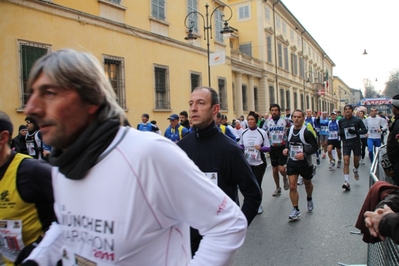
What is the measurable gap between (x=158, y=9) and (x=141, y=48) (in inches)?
105

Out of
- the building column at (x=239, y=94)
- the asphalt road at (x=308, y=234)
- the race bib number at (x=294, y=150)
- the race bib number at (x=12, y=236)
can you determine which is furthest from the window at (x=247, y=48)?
the race bib number at (x=12, y=236)

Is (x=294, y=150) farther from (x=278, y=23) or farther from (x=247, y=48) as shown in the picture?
(x=278, y=23)

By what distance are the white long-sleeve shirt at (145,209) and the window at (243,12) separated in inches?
1389

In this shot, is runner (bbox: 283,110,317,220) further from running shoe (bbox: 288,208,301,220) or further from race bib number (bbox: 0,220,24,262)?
race bib number (bbox: 0,220,24,262)

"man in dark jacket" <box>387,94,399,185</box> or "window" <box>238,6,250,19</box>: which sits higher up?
"window" <box>238,6,250,19</box>

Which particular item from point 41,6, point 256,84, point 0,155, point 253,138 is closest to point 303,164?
point 253,138

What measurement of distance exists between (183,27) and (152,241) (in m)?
18.9

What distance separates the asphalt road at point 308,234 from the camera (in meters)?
4.45

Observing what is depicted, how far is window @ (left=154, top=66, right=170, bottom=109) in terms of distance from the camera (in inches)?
686

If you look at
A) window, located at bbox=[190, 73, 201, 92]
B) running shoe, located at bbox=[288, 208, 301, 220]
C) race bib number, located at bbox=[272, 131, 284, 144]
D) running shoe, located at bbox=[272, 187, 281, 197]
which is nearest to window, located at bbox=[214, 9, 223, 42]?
window, located at bbox=[190, 73, 201, 92]

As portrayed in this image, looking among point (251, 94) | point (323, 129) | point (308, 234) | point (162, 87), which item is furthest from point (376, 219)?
point (251, 94)

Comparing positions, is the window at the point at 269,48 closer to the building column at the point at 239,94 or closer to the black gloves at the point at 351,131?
the building column at the point at 239,94

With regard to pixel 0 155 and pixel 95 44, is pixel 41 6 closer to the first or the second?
pixel 95 44

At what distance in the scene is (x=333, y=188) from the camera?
8.86 meters
